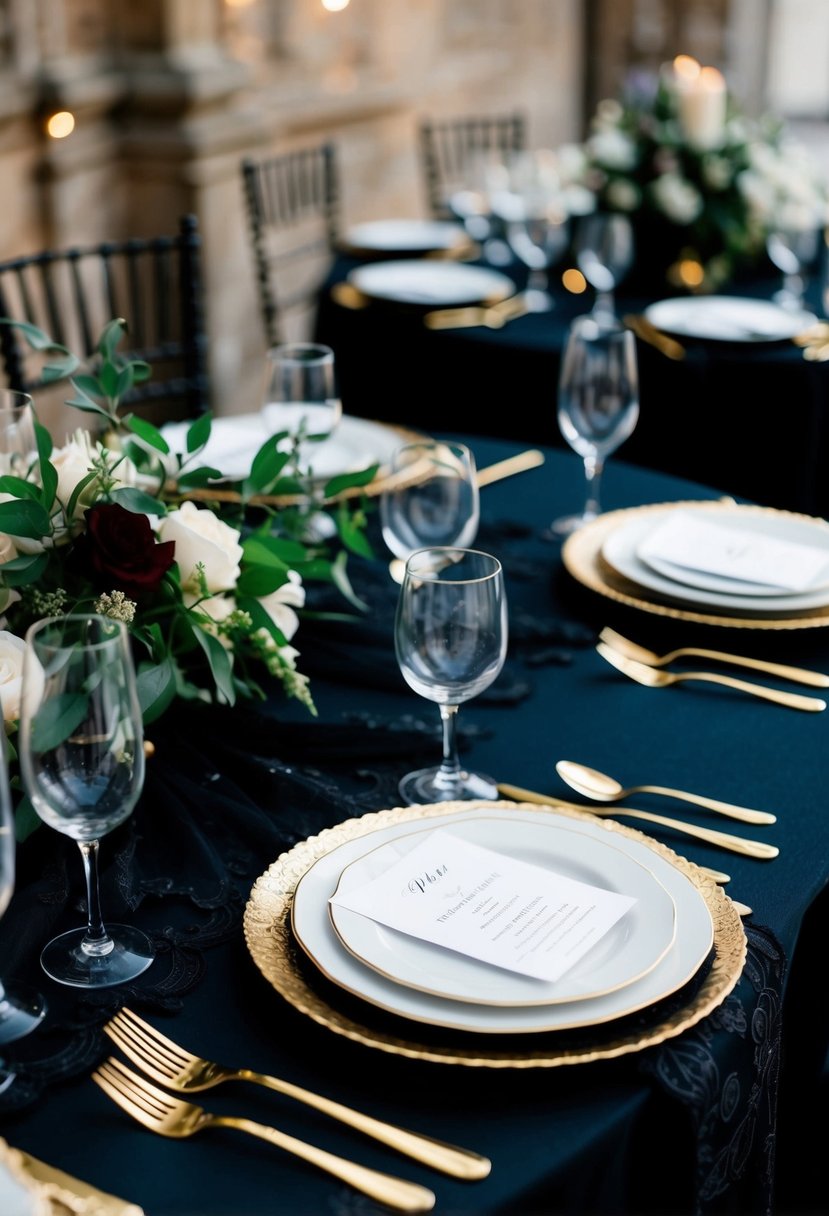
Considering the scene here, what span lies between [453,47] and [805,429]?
387 centimetres

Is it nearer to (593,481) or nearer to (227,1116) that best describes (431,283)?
(593,481)

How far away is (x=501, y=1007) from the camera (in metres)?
0.90

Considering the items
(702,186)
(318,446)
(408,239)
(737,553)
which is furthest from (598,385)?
(408,239)

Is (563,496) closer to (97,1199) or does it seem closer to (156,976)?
(156,976)

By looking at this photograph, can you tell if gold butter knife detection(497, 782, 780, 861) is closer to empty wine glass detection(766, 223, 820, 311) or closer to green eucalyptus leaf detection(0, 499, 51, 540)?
green eucalyptus leaf detection(0, 499, 51, 540)

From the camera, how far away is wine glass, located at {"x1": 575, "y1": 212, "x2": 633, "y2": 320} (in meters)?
2.94

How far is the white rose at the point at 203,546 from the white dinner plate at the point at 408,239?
2.35 m

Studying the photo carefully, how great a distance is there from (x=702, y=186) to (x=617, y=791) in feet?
7.58

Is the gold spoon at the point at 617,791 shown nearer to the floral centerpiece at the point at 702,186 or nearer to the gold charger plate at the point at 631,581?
the gold charger plate at the point at 631,581

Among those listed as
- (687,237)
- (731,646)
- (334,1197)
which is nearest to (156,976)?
(334,1197)

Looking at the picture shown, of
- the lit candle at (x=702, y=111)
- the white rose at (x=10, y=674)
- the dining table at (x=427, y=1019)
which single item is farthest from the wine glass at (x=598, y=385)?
the lit candle at (x=702, y=111)

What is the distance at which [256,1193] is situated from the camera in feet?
2.61

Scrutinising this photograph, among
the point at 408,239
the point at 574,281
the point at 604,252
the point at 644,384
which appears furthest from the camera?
the point at 408,239

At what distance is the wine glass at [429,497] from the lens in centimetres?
150
